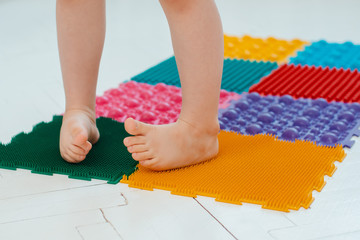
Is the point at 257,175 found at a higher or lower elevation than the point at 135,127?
lower

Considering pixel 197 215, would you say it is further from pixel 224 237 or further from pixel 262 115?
pixel 262 115

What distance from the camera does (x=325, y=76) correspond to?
199 cm

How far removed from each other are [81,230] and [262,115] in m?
0.76

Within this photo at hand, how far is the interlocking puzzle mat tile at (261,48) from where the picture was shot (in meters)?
2.33

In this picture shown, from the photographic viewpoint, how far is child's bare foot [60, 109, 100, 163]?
1254 millimetres

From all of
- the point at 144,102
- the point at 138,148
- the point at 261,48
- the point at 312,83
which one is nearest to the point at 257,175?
the point at 138,148

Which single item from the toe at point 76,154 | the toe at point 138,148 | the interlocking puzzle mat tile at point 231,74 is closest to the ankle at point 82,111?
the toe at point 76,154

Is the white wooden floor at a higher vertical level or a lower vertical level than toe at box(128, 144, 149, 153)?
lower

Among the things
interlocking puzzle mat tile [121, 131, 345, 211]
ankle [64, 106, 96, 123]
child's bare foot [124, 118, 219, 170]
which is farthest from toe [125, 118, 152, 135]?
ankle [64, 106, 96, 123]

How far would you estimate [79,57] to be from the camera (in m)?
1.35

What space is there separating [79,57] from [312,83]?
91cm

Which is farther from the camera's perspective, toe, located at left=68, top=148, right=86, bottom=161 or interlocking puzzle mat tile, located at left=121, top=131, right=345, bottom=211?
toe, located at left=68, top=148, right=86, bottom=161

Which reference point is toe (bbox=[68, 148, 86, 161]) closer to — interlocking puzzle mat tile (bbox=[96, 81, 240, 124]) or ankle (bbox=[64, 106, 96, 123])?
ankle (bbox=[64, 106, 96, 123])

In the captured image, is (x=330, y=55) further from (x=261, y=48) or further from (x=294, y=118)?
Result: (x=294, y=118)
